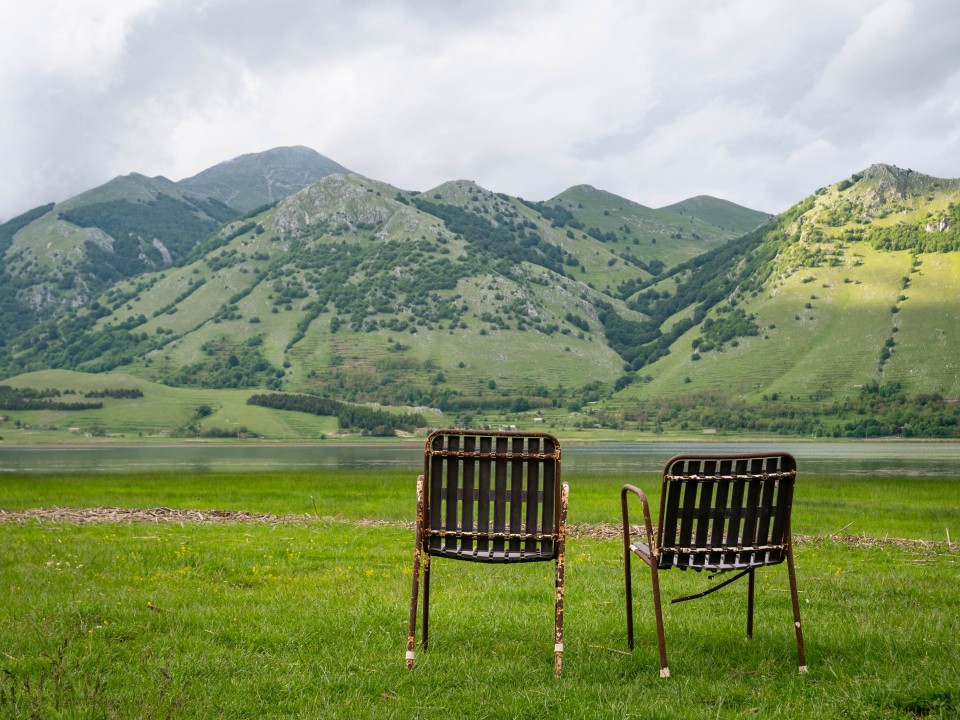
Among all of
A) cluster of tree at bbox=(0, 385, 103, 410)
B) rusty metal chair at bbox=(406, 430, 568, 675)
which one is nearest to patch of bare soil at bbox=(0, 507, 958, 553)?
rusty metal chair at bbox=(406, 430, 568, 675)

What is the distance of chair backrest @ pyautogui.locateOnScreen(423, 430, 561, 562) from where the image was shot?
7.10 metres

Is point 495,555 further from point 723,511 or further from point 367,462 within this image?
point 367,462

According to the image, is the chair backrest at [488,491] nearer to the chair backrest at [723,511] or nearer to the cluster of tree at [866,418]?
the chair backrest at [723,511]

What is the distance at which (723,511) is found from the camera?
7254mm

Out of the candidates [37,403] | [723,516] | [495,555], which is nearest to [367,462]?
[495,555]

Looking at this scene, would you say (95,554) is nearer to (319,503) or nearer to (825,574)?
(825,574)

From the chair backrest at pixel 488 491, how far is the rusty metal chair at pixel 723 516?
92 centimetres

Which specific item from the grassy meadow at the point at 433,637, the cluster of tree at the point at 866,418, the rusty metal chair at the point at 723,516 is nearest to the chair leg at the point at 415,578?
the grassy meadow at the point at 433,637

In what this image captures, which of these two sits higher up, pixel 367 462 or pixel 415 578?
pixel 415 578

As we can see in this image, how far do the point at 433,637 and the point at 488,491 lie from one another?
2125 millimetres

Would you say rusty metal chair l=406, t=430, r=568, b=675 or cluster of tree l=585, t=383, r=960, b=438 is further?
cluster of tree l=585, t=383, r=960, b=438

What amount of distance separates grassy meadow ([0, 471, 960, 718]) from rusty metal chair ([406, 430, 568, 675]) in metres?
0.83

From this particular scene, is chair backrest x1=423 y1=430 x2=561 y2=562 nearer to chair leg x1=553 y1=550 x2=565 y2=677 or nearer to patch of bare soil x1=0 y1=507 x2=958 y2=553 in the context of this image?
chair leg x1=553 y1=550 x2=565 y2=677

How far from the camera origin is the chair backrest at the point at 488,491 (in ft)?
23.3
